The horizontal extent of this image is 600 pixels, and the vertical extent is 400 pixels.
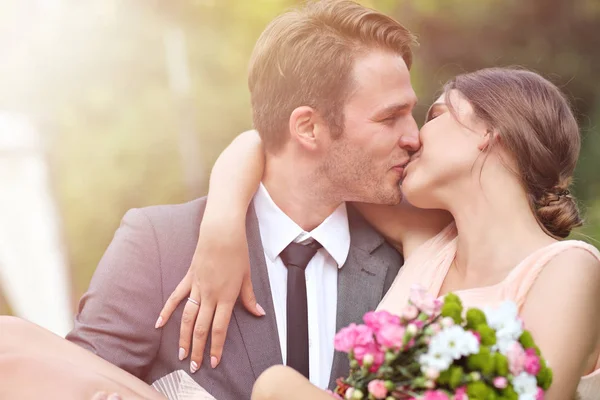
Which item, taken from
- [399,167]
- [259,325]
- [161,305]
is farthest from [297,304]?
[399,167]

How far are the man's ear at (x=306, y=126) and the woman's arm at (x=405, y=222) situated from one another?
9.2 inches

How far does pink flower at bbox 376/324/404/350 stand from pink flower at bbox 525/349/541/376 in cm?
23

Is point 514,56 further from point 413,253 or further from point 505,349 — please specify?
point 505,349

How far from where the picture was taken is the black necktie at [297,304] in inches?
70.4

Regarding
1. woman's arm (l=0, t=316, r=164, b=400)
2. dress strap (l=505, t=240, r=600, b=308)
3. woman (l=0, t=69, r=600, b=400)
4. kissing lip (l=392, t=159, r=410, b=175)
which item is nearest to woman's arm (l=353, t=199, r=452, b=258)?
woman (l=0, t=69, r=600, b=400)

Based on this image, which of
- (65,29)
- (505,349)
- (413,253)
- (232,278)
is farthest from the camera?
(65,29)

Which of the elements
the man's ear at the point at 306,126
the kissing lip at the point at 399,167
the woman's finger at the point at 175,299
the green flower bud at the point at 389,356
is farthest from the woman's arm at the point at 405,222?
the green flower bud at the point at 389,356

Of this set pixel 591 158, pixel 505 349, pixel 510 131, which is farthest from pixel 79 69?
pixel 591 158

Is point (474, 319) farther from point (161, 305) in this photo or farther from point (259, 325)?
point (161, 305)

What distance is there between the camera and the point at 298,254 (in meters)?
1.88

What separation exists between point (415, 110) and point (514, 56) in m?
0.34

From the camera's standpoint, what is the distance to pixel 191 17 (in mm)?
2127

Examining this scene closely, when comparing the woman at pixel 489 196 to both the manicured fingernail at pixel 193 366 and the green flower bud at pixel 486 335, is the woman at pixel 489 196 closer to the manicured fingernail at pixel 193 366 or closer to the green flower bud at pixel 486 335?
the manicured fingernail at pixel 193 366

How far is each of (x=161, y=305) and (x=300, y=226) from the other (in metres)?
0.42
